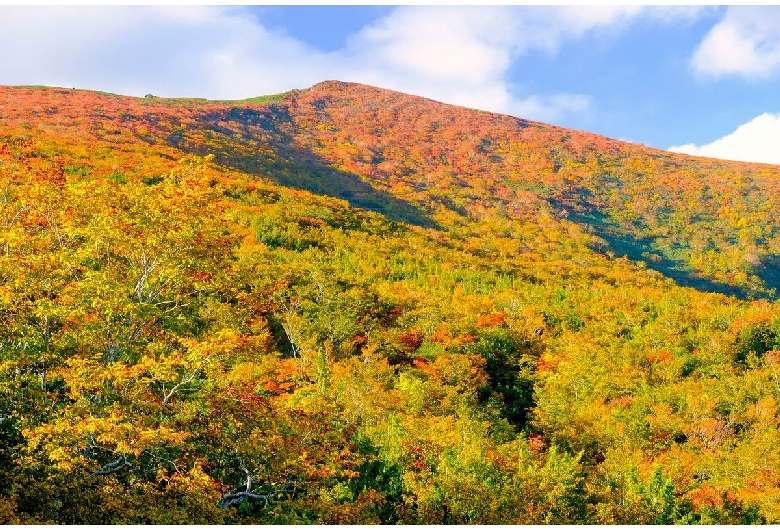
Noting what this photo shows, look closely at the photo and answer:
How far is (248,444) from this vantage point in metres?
15.4

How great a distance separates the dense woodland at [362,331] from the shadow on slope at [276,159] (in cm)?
93

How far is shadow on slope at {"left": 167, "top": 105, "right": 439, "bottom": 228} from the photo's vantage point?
10444 centimetres

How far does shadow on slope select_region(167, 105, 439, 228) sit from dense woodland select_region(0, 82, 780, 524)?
0.93 metres

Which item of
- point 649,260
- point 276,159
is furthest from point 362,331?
point 649,260

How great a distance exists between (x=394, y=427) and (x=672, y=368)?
30.8m

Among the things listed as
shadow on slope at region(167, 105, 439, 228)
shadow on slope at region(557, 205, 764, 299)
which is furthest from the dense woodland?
shadow on slope at region(167, 105, 439, 228)

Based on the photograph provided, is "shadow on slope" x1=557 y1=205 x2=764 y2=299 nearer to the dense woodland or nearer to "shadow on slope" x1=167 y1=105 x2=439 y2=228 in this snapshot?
the dense woodland

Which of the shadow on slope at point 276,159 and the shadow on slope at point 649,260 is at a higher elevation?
the shadow on slope at point 276,159

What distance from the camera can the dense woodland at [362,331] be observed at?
46.0 ft

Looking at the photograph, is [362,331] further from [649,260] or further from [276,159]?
[649,260]

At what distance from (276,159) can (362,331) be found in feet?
248

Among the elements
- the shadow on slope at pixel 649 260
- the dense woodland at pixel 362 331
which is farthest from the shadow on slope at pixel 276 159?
the shadow on slope at pixel 649 260

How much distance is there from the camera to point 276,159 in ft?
388

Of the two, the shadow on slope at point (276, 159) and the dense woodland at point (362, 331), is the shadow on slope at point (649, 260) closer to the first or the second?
the dense woodland at point (362, 331)
